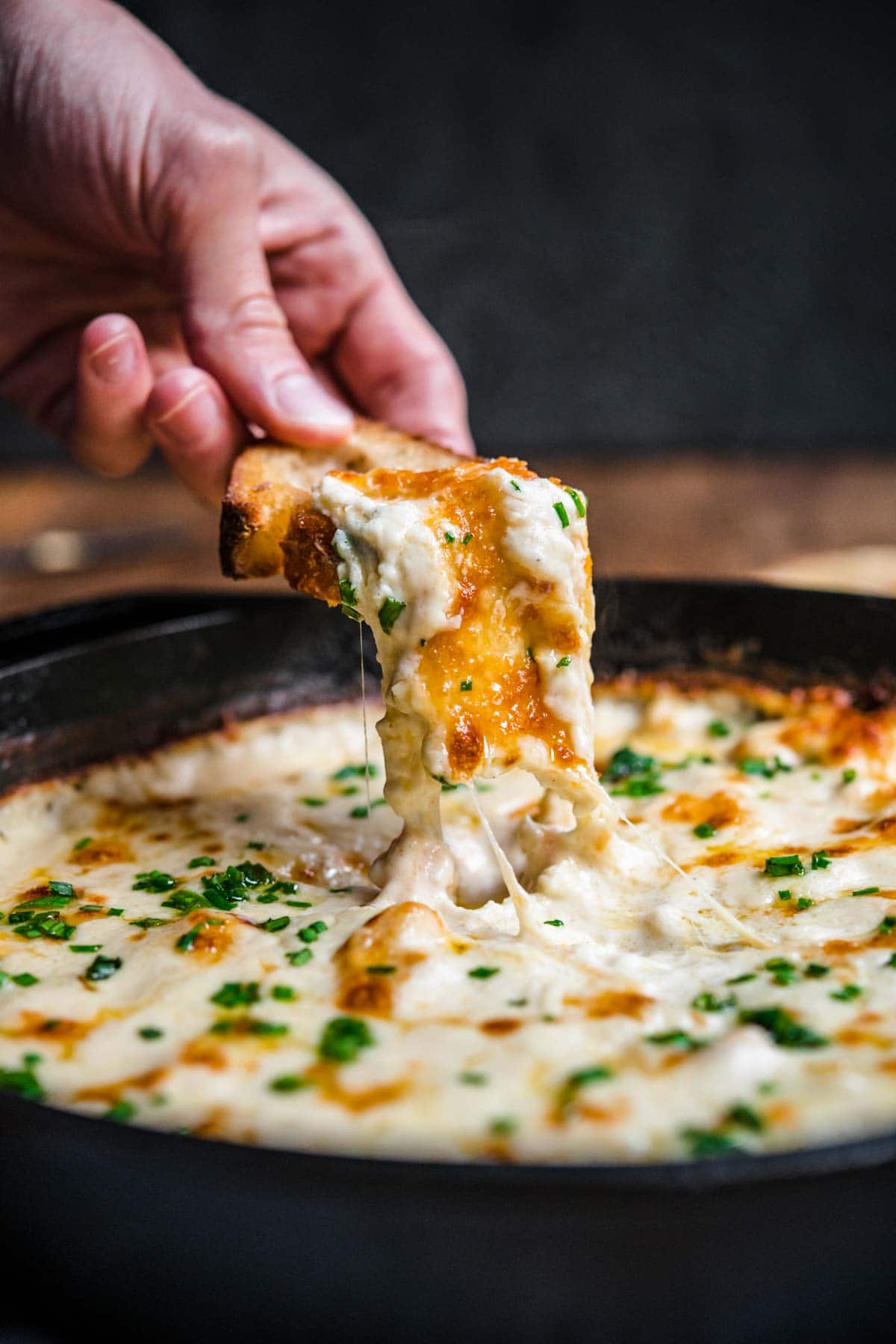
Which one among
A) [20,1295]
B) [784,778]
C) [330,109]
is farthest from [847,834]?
[330,109]

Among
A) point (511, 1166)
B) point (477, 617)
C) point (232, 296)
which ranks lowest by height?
point (511, 1166)

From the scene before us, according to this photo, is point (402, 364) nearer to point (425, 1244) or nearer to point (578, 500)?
point (578, 500)

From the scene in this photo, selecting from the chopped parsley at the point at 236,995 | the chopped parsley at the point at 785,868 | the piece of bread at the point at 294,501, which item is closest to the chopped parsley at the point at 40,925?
the chopped parsley at the point at 236,995

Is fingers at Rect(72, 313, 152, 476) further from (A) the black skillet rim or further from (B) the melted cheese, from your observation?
(A) the black skillet rim

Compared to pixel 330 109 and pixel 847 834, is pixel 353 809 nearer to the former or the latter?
pixel 847 834

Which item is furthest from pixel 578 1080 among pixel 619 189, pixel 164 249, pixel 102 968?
pixel 619 189

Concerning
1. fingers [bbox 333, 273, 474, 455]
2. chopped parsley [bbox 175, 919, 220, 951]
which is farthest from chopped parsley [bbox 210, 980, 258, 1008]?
fingers [bbox 333, 273, 474, 455]

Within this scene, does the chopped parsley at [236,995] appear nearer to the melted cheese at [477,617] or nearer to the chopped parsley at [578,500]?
the melted cheese at [477,617]
